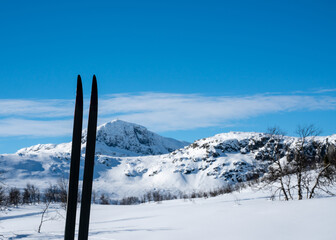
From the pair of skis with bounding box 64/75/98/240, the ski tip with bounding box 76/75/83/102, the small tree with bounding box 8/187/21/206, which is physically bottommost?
the small tree with bounding box 8/187/21/206

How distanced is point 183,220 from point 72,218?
45.5 ft

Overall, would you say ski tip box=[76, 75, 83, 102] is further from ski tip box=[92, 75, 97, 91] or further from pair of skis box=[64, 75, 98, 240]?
ski tip box=[92, 75, 97, 91]

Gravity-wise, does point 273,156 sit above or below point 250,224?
above

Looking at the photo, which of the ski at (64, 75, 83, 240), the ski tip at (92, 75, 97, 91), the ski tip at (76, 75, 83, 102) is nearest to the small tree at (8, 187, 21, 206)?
the ski at (64, 75, 83, 240)

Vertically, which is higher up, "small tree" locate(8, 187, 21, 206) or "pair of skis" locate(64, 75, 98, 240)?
"pair of skis" locate(64, 75, 98, 240)

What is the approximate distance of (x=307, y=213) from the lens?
1528cm

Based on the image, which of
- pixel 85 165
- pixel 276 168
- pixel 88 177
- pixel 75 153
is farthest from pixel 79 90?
pixel 276 168

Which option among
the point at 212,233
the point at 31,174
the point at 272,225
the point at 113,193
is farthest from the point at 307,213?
the point at 31,174

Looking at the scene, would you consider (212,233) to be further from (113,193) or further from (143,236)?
(113,193)

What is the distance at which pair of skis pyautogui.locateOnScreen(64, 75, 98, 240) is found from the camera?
600 cm

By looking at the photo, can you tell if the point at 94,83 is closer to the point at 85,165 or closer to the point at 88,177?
the point at 85,165

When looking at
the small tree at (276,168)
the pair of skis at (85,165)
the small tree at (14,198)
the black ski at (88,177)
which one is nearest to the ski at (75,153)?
the pair of skis at (85,165)

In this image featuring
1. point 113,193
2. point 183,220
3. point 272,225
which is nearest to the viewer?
point 272,225

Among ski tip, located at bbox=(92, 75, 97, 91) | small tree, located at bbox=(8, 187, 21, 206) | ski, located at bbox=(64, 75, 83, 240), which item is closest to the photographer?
ski, located at bbox=(64, 75, 83, 240)
